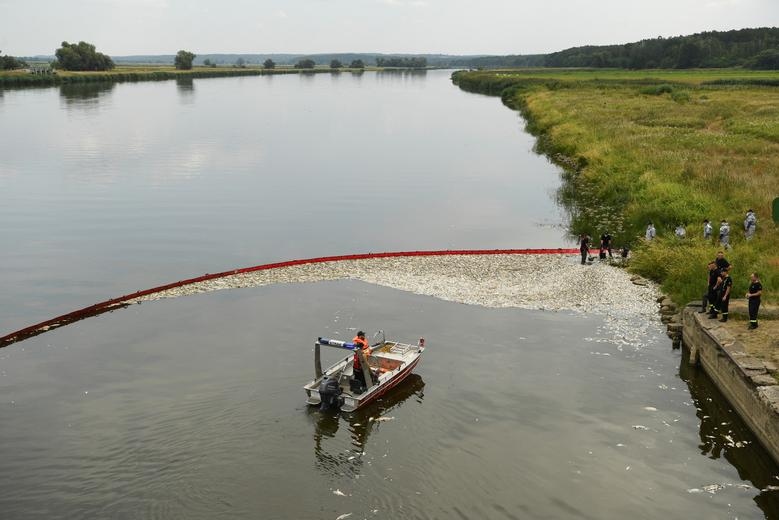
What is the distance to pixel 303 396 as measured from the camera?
24047mm

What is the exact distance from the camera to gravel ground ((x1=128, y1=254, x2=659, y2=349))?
31953 millimetres

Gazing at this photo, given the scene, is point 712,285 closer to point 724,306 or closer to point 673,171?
point 724,306

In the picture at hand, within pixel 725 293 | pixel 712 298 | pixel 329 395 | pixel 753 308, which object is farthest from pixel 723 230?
pixel 329 395

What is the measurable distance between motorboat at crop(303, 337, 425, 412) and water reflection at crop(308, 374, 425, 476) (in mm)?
287

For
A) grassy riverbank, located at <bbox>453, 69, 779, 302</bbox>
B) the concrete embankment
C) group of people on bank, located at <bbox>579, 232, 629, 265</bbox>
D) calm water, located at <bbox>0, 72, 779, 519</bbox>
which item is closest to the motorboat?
calm water, located at <bbox>0, 72, 779, 519</bbox>

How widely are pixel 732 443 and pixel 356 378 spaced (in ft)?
39.8

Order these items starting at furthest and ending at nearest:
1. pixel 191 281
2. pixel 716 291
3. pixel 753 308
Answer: pixel 191 281 < pixel 716 291 < pixel 753 308

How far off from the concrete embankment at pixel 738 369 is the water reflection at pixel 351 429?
34.3 ft

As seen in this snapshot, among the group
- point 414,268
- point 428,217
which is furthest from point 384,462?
point 428,217

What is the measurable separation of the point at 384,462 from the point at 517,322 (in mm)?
12314

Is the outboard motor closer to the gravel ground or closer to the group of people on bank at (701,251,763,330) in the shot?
the gravel ground

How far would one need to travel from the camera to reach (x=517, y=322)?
3086 centimetres

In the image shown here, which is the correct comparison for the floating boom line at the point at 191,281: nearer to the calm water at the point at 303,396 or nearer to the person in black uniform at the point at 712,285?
the calm water at the point at 303,396

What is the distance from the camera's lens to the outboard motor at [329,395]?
22742 millimetres
